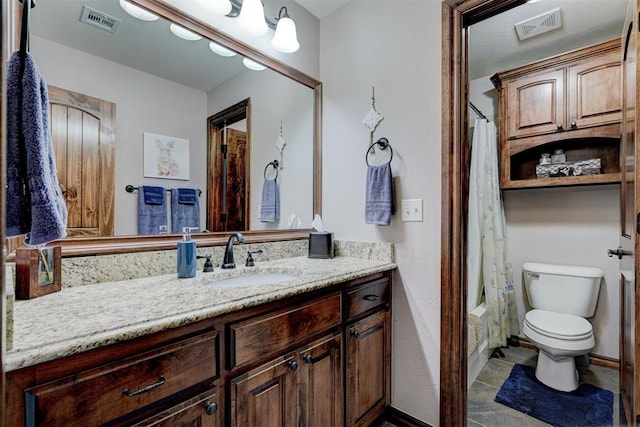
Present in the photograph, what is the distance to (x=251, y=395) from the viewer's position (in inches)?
39.0

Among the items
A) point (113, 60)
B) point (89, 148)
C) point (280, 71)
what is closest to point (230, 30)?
point (280, 71)

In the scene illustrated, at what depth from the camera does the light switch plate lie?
1614 millimetres

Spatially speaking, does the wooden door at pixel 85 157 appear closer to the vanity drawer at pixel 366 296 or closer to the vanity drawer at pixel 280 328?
the vanity drawer at pixel 280 328

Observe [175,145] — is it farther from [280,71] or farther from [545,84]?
[545,84]

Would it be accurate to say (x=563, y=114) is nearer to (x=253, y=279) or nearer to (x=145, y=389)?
(x=253, y=279)

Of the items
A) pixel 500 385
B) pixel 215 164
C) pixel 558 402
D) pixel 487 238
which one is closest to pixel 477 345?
pixel 500 385

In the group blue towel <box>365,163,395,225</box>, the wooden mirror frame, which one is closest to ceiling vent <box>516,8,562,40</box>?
the wooden mirror frame

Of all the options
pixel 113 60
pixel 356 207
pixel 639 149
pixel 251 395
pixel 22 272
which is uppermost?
pixel 113 60

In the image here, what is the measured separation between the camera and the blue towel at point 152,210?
1.32 metres

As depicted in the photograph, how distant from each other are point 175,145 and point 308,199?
2.95 feet

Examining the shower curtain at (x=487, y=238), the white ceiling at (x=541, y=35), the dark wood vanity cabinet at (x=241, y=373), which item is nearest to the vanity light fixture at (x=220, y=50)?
the dark wood vanity cabinet at (x=241, y=373)

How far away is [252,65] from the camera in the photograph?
175 cm

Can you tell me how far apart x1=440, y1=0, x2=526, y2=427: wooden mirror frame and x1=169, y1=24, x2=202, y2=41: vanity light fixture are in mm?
1231

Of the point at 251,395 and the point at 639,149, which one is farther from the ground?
the point at 639,149
